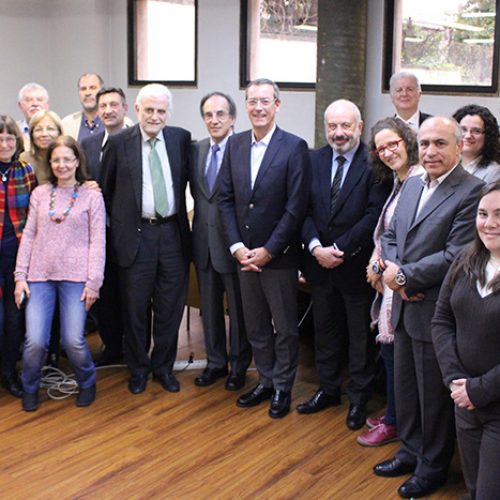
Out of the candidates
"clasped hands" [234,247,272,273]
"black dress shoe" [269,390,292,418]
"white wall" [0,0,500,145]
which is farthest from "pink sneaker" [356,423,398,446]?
"white wall" [0,0,500,145]

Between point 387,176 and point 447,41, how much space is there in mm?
3610

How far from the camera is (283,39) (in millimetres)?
7633

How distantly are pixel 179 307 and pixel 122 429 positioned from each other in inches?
31.7

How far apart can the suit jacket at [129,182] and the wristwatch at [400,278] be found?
150 cm

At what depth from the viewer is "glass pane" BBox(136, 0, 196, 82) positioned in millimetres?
8305

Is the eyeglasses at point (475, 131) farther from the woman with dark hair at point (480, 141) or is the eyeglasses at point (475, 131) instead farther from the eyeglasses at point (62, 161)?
the eyeglasses at point (62, 161)

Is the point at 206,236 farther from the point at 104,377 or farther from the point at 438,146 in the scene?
the point at 438,146

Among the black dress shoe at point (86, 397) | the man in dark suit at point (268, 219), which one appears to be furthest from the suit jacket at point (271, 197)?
the black dress shoe at point (86, 397)

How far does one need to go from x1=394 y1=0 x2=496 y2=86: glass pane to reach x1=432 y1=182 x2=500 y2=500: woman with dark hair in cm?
421

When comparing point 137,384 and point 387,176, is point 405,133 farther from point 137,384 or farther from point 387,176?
point 137,384

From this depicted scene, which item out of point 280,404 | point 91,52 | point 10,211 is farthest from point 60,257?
point 91,52

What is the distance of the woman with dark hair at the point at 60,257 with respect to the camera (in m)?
3.93

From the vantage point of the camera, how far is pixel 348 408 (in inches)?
157

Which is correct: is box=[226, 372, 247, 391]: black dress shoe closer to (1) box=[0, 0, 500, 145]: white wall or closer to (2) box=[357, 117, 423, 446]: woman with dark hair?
(2) box=[357, 117, 423, 446]: woman with dark hair
